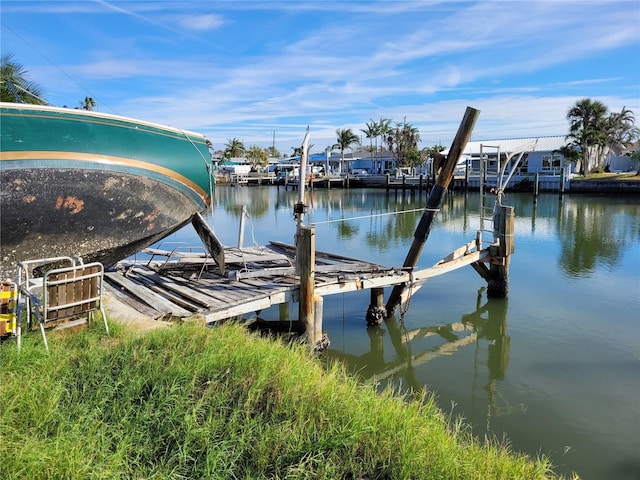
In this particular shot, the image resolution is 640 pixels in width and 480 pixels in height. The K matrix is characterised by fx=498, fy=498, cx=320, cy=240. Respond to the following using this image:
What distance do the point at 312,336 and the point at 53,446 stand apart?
15.1 feet

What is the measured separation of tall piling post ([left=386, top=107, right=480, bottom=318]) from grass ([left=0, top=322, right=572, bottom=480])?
5.34m

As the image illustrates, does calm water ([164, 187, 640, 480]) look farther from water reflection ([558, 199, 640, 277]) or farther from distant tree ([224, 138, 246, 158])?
distant tree ([224, 138, 246, 158])

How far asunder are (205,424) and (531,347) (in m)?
7.17

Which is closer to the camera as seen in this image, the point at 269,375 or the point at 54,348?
the point at 269,375

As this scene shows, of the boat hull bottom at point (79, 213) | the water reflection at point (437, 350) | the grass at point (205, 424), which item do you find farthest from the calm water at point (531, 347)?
the boat hull bottom at point (79, 213)

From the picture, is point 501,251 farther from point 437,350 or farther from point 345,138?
point 345,138

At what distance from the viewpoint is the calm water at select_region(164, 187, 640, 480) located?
6.23 meters

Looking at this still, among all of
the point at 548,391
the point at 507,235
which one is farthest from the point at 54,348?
→ the point at 507,235

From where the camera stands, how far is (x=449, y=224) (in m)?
26.4

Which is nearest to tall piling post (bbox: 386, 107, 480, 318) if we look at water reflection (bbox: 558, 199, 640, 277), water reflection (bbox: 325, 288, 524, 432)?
water reflection (bbox: 325, 288, 524, 432)

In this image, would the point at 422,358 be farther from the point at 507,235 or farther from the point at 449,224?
the point at 449,224

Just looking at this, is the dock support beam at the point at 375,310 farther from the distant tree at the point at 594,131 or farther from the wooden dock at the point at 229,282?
the distant tree at the point at 594,131

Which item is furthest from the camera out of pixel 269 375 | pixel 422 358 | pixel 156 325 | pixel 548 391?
pixel 422 358

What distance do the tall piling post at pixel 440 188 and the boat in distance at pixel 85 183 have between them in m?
4.44
